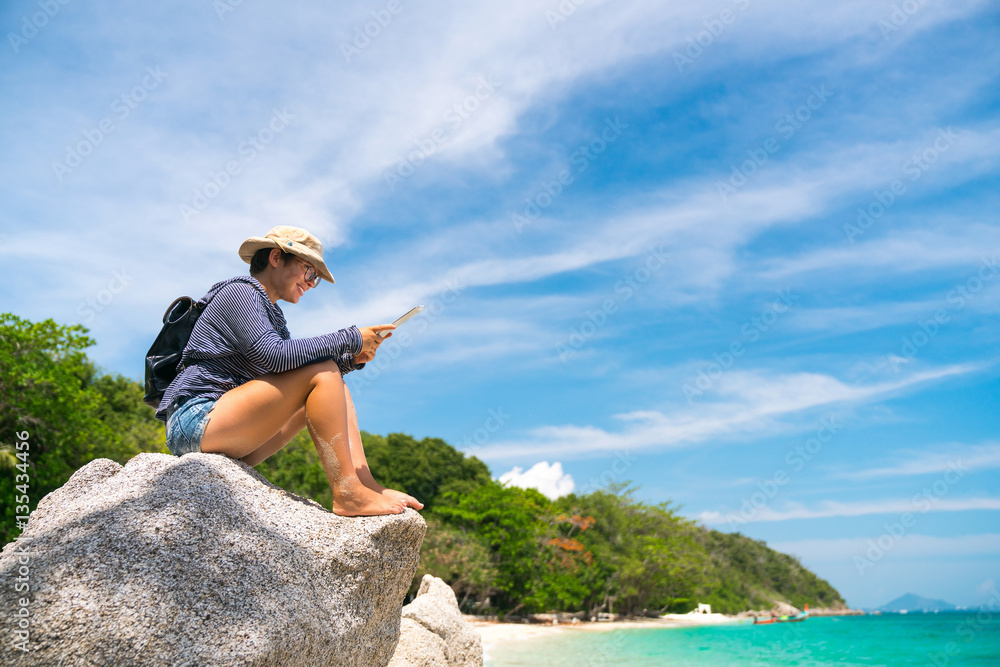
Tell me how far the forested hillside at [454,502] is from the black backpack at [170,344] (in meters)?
7.32

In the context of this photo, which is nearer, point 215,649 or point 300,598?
point 215,649

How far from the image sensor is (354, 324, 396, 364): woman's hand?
360 cm

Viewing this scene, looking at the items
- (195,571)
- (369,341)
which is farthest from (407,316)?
(195,571)

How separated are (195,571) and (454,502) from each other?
3076 centimetres

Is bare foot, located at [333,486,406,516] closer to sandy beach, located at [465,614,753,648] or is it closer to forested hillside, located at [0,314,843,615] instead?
forested hillside, located at [0,314,843,615]

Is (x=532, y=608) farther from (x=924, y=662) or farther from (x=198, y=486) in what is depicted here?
(x=198, y=486)

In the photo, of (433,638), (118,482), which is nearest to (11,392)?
(433,638)

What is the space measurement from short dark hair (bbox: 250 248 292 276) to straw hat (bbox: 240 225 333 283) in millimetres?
24

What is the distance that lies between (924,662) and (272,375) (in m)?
33.1

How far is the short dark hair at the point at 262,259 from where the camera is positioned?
3.78 metres

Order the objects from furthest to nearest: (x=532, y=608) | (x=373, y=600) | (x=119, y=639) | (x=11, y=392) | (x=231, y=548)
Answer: (x=532, y=608) → (x=11, y=392) → (x=373, y=600) → (x=231, y=548) → (x=119, y=639)

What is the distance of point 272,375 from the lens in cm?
336

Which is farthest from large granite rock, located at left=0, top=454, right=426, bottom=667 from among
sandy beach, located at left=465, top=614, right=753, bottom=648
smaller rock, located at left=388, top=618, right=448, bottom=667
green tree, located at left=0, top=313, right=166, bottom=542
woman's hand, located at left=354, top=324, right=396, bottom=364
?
green tree, located at left=0, top=313, right=166, bottom=542

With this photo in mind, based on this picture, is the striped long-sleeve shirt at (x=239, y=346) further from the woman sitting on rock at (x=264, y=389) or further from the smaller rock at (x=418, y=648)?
the smaller rock at (x=418, y=648)
